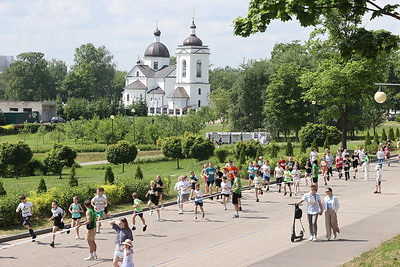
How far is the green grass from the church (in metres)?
109

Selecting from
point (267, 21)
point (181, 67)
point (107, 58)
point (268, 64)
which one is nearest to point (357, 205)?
point (267, 21)

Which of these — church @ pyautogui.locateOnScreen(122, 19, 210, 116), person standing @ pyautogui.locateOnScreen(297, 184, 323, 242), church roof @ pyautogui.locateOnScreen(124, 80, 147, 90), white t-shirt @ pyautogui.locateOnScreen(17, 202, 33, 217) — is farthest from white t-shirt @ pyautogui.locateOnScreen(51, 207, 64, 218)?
church roof @ pyautogui.locateOnScreen(124, 80, 147, 90)

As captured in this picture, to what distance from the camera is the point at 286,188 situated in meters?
29.5

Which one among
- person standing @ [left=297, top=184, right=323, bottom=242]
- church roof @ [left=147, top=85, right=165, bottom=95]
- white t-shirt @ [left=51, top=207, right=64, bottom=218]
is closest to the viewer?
person standing @ [left=297, top=184, right=323, bottom=242]

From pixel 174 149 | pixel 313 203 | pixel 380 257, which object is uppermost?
pixel 174 149

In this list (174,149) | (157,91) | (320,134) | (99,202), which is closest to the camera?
(99,202)

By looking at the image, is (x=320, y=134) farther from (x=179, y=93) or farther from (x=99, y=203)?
(x=179, y=93)

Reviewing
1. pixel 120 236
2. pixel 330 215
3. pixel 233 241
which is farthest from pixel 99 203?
pixel 330 215

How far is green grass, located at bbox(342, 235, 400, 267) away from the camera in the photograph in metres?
14.3

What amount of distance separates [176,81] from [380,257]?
401 ft

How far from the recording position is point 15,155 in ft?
141

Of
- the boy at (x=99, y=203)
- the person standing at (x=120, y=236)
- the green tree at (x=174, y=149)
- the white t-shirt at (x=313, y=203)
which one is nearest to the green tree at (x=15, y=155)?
the green tree at (x=174, y=149)

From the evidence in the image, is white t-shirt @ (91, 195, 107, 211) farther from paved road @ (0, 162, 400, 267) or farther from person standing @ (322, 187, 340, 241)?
person standing @ (322, 187, 340, 241)

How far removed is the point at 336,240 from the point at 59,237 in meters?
8.05
